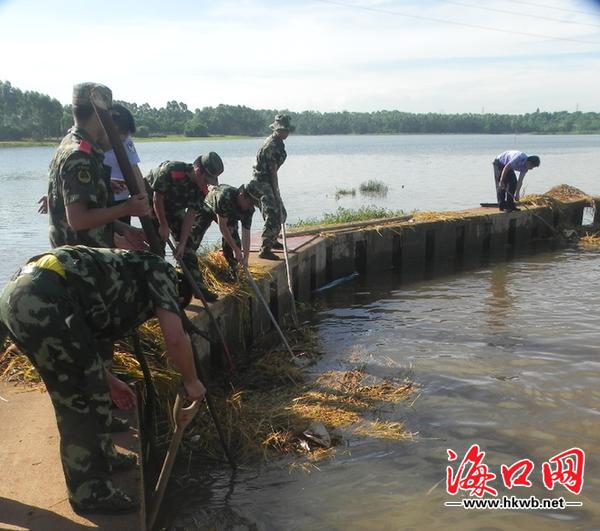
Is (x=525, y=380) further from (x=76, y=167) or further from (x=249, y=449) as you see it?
(x=76, y=167)

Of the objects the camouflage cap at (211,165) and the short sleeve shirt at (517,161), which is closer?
the camouflage cap at (211,165)

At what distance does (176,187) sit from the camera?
5.93m

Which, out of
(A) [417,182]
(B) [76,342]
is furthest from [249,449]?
(A) [417,182]

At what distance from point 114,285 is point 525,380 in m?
5.00

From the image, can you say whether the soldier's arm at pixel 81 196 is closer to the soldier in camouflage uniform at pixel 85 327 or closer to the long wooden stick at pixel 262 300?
the soldier in camouflage uniform at pixel 85 327

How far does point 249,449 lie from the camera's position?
4992mm

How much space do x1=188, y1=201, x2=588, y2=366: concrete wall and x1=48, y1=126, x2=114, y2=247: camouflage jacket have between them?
2051 mm

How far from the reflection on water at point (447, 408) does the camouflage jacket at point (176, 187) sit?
2.52m

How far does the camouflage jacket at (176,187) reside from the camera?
5.89 m

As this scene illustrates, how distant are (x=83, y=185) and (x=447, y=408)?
4023 millimetres

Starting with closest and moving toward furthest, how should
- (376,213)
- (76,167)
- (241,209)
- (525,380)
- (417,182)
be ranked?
(76,167), (525,380), (241,209), (376,213), (417,182)

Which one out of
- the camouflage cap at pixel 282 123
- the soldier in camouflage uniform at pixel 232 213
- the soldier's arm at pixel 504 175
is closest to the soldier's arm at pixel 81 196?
the soldier in camouflage uniform at pixel 232 213

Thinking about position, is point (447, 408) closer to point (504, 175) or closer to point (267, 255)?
point (267, 255)

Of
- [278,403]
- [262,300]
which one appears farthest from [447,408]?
[262,300]
